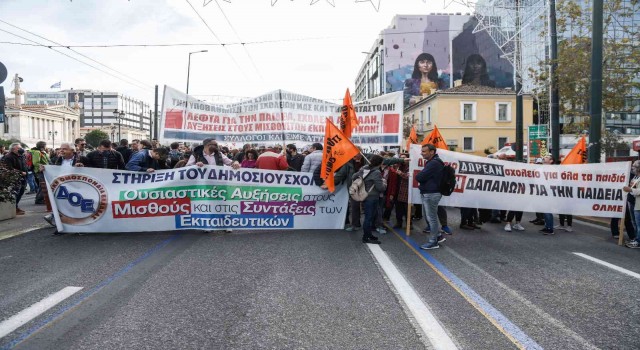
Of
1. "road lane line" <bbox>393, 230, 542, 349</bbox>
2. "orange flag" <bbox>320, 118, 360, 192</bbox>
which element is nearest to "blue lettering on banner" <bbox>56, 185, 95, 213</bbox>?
"orange flag" <bbox>320, 118, 360, 192</bbox>

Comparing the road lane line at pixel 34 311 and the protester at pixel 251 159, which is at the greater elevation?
the protester at pixel 251 159

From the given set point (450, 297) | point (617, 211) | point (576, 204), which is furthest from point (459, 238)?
point (450, 297)

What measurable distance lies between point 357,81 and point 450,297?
122335 millimetres

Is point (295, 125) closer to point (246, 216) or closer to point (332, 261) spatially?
point (246, 216)

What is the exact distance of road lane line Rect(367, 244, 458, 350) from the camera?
11.5 ft

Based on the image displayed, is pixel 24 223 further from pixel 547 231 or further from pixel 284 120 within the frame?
pixel 547 231

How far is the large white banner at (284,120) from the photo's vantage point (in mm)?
10930

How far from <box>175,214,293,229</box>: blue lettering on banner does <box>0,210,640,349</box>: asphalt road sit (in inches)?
16.2

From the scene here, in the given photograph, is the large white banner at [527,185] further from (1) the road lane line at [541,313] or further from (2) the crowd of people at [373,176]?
(1) the road lane line at [541,313]

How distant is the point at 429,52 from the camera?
7325cm

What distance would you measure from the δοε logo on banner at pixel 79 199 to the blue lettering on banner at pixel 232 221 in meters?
1.35

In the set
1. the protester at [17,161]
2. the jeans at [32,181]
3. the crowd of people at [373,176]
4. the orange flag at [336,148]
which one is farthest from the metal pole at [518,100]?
the jeans at [32,181]

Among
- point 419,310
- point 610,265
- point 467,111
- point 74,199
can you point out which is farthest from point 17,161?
point 467,111

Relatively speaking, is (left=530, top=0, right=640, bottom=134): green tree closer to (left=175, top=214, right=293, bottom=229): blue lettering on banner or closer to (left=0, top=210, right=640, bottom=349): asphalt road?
(left=0, top=210, right=640, bottom=349): asphalt road
